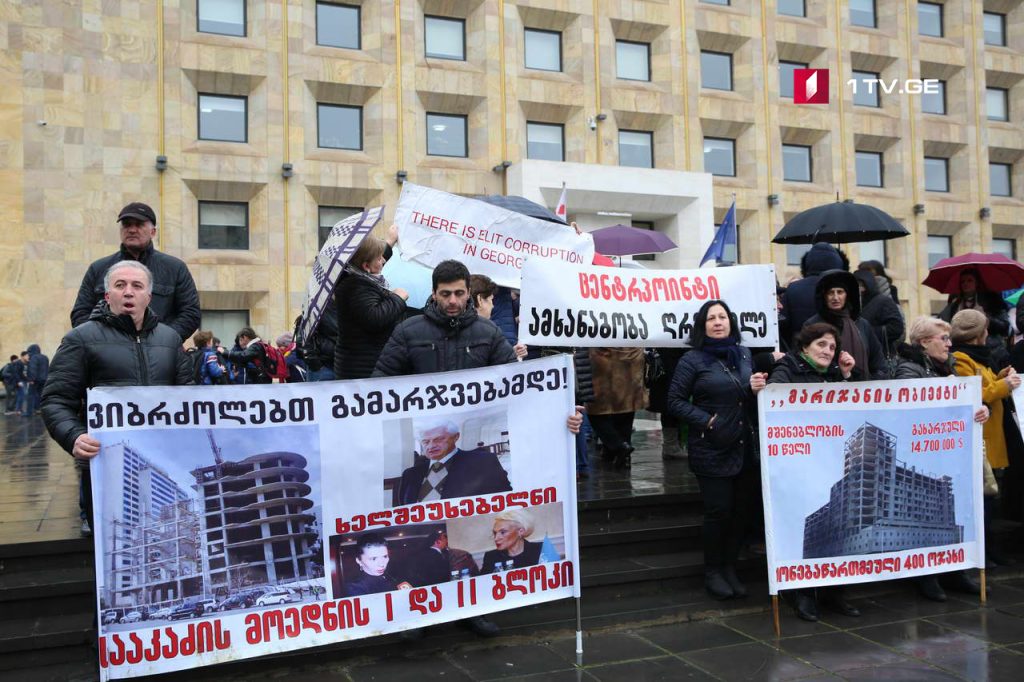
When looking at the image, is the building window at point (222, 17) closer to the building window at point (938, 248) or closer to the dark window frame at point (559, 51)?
the dark window frame at point (559, 51)

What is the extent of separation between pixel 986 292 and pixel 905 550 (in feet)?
15.0

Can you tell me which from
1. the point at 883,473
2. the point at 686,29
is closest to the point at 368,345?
the point at 883,473

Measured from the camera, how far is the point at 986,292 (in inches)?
355

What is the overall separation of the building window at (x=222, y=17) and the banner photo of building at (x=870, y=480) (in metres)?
22.7

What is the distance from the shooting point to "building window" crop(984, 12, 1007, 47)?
113 ft

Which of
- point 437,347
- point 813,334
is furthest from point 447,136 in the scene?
point 437,347

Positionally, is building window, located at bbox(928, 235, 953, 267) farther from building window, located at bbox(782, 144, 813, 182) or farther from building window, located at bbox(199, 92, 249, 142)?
building window, located at bbox(199, 92, 249, 142)

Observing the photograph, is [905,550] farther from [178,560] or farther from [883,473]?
[178,560]

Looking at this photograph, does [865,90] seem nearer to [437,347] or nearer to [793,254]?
[793,254]

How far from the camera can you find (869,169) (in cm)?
3175

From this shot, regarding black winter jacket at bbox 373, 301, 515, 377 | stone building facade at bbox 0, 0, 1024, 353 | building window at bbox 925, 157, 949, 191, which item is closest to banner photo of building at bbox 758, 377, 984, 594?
black winter jacket at bbox 373, 301, 515, 377

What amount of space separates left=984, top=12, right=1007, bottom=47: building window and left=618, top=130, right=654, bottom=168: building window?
54.7 ft

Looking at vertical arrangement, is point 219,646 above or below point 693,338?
below

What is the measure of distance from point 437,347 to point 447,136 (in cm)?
2171
